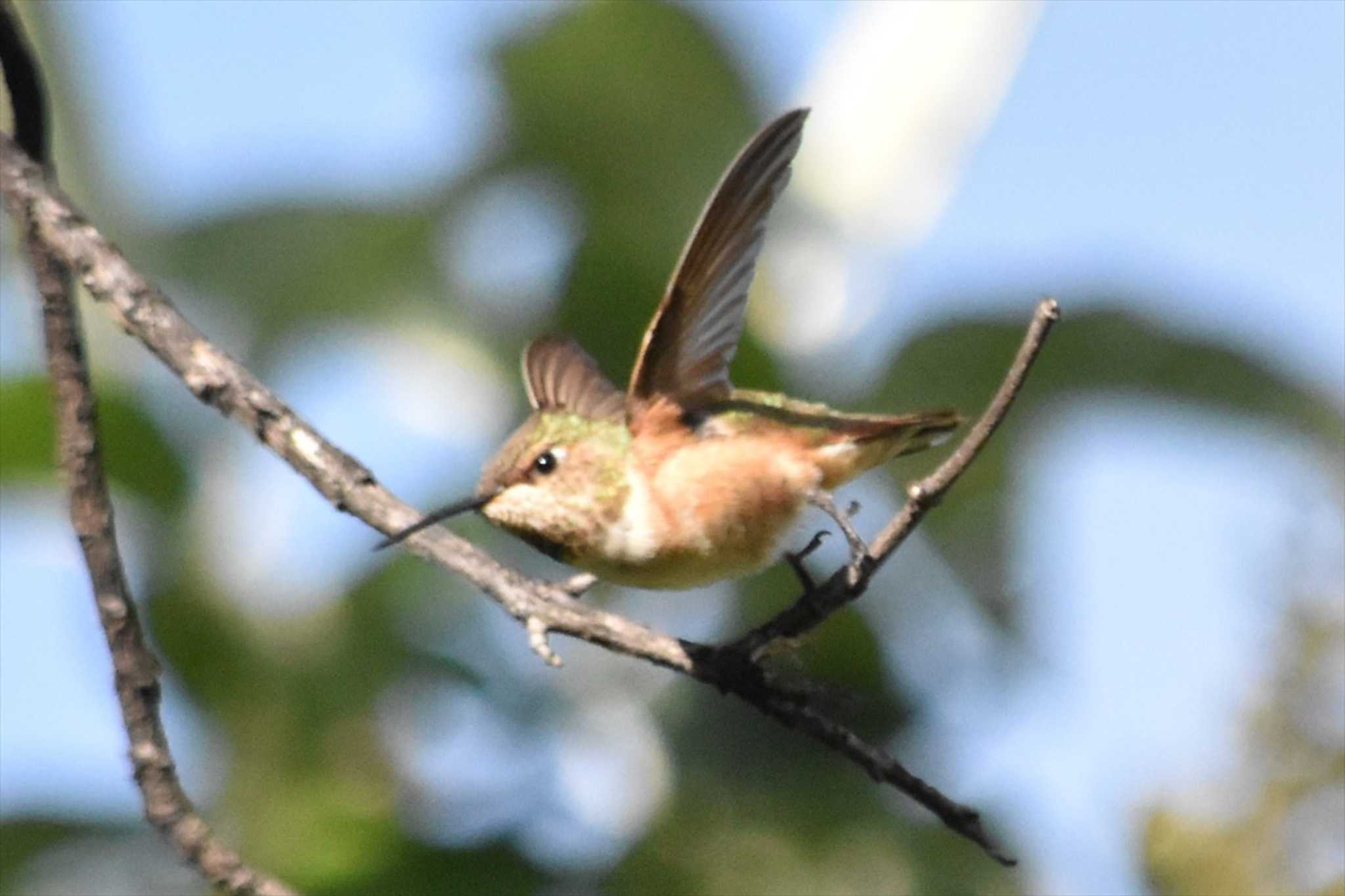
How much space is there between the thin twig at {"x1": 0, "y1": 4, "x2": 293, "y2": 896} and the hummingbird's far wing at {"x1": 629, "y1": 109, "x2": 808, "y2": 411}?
102 cm

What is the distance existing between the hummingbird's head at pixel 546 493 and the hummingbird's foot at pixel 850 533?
15.4 inches

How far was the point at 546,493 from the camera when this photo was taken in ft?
12.0

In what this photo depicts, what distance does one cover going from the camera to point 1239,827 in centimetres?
313

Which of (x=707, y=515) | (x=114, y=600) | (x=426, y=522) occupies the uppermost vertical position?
(x=426, y=522)

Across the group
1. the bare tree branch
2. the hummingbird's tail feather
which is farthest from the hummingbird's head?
the bare tree branch

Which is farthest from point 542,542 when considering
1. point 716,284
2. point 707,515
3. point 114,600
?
point 114,600

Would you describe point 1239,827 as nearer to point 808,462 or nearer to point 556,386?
point 808,462

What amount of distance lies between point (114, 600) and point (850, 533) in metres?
0.95

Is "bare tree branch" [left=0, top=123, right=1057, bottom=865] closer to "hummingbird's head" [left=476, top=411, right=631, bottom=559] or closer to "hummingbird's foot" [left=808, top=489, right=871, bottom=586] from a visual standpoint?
"hummingbird's foot" [left=808, top=489, right=871, bottom=586]

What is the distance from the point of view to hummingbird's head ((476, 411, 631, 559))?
3648mm

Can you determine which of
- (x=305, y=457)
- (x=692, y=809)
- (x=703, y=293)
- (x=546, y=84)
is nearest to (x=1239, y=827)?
(x=692, y=809)

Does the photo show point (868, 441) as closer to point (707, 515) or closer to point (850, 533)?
point (707, 515)

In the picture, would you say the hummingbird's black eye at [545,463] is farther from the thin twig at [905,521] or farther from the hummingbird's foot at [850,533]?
the thin twig at [905,521]

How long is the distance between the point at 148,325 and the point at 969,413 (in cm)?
183
